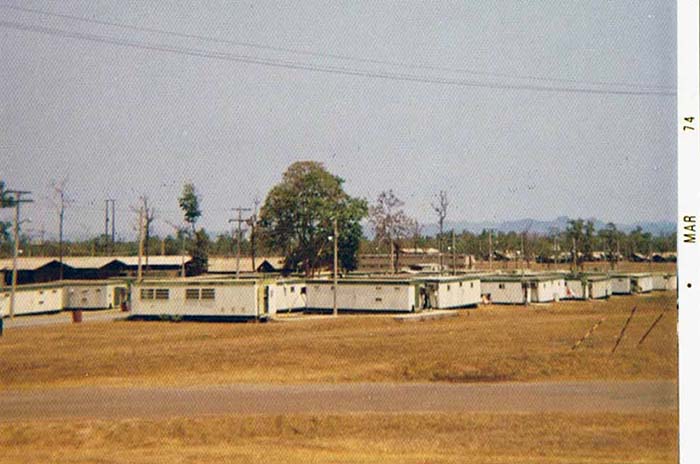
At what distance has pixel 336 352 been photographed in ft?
90.6

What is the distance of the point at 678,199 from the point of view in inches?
289

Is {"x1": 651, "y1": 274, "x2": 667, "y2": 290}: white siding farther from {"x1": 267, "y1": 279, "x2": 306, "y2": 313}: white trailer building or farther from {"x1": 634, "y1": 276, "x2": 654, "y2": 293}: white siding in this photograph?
{"x1": 267, "y1": 279, "x2": 306, "y2": 313}: white trailer building

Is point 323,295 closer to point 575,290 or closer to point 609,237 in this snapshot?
point 575,290

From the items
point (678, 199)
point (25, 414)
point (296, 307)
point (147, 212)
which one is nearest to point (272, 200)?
point (147, 212)

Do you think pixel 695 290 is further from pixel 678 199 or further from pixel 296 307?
pixel 296 307

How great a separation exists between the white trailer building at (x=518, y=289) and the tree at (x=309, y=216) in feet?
71.4

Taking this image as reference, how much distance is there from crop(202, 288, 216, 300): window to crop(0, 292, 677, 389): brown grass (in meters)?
2.17

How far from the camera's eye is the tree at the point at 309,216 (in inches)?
2936

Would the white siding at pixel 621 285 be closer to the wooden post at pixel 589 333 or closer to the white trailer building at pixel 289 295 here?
the wooden post at pixel 589 333

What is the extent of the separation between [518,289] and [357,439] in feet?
140

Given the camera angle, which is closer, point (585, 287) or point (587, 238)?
point (585, 287)

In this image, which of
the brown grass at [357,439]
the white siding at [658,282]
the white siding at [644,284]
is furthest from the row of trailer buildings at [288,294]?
the brown grass at [357,439]

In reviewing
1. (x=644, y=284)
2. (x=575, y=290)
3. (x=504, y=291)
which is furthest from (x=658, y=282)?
(x=504, y=291)

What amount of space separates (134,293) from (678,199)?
1697 inches
